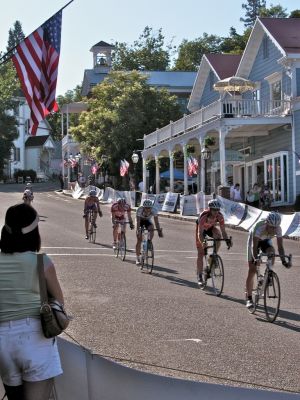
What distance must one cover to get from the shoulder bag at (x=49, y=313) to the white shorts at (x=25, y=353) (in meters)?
0.06

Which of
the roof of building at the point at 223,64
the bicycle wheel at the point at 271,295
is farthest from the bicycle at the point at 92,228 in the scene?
the roof of building at the point at 223,64

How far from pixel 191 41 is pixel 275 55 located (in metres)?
54.6

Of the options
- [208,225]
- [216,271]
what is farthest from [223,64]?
[216,271]

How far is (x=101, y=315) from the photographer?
9945 mm

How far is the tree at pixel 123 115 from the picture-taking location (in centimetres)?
4953

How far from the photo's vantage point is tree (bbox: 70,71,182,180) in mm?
49531

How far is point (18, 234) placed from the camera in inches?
164

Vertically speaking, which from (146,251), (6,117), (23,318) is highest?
(6,117)

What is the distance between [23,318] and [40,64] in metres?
8.05

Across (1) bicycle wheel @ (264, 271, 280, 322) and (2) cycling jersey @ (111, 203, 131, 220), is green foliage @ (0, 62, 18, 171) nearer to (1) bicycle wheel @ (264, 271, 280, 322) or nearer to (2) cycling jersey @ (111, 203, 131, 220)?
(2) cycling jersey @ (111, 203, 131, 220)

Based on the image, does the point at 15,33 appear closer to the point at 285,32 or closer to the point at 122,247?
the point at 285,32

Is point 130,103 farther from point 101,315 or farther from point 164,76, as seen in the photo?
point 101,315

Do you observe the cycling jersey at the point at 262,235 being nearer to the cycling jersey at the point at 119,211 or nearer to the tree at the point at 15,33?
the cycling jersey at the point at 119,211

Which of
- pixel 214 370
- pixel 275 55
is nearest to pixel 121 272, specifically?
pixel 214 370
